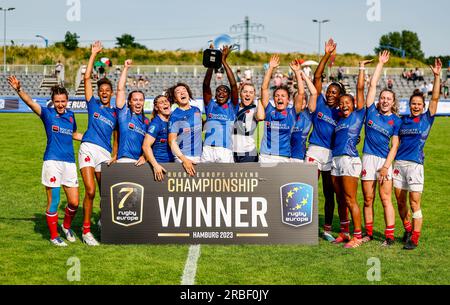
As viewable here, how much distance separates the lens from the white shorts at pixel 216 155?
26.5ft

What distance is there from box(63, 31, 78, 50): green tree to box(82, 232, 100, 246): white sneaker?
64593 millimetres

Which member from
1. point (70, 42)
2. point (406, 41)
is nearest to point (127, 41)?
point (70, 42)

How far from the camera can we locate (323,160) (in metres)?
8.27

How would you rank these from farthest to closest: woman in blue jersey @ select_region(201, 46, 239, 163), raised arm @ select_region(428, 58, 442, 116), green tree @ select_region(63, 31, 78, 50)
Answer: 1. green tree @ select_region(63, 31, 78, 50)
2. woman in blue jersey @ select_region(201, 46, 239, 163)
3. raised arm @ select_region(428, 58, 442, 116)

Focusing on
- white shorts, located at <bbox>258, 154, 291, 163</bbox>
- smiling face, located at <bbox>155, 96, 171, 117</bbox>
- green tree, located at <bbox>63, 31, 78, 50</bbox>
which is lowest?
white shorts, located at <bbox>258, 154, 291, 163</bbox>

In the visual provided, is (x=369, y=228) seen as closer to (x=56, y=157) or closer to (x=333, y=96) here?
(x=333, y=96)

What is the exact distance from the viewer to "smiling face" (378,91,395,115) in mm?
7750

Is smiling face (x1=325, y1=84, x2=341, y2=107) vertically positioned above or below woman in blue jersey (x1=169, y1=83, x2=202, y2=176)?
above

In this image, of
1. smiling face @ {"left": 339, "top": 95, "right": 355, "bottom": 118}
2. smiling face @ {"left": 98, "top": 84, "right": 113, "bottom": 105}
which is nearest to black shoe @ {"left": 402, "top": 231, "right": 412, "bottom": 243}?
smiling face @ {"left": 339, "top": 95, "right": 355, "bottom": 118}

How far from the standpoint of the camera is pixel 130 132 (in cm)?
807

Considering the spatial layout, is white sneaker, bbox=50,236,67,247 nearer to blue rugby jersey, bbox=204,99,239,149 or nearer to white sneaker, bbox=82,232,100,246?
white sneaker, bbox=82,232,100,246

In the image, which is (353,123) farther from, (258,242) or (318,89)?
(258,242)
